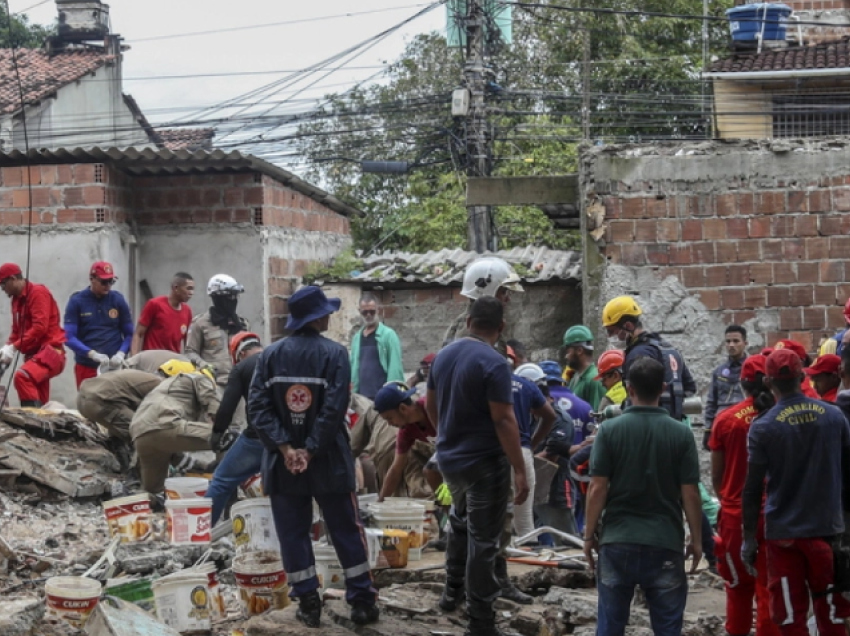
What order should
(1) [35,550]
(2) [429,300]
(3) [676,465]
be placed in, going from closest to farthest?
1. (3) [676,465]
2. (1) [35,550]
3. (2) [429,300]

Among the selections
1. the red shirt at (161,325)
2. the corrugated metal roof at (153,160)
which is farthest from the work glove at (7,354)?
the corrugated metal roof at (153,160)

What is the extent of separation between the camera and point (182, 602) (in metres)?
7.16

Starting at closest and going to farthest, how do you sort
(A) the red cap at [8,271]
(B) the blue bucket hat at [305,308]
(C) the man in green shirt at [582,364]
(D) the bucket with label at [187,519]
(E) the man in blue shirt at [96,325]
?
(B) the blue bucket hat at [305,308], (D) the bucket with label at [187,519], (C) the man in green shirt at [582,364], (A) the red cap at [8,271], (E) the man in blue shirt at [96,325]

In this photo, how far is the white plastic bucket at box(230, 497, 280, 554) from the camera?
7457mm

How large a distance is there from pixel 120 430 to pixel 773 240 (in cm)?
590

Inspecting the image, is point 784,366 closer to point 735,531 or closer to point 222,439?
point 735,531

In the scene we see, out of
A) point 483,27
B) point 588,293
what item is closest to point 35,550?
point 588,293

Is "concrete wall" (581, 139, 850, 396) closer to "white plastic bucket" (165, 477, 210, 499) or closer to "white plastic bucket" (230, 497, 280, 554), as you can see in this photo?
"white plastic bucket" (165, 477, 210, 499)

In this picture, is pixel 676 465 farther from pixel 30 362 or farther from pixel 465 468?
pixel 30 362

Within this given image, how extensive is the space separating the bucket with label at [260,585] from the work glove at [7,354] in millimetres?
5237

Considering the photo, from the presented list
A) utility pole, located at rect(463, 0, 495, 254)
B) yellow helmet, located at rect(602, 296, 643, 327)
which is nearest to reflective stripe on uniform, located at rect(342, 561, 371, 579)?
yellow helmet, located at rect(602, 296, 643, 327)

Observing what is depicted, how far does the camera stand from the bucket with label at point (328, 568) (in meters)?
7.37

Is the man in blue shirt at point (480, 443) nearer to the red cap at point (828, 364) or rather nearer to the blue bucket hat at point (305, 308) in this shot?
the blue bucket hat at point (305, 308)

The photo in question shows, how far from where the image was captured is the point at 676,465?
5578 millimetres
